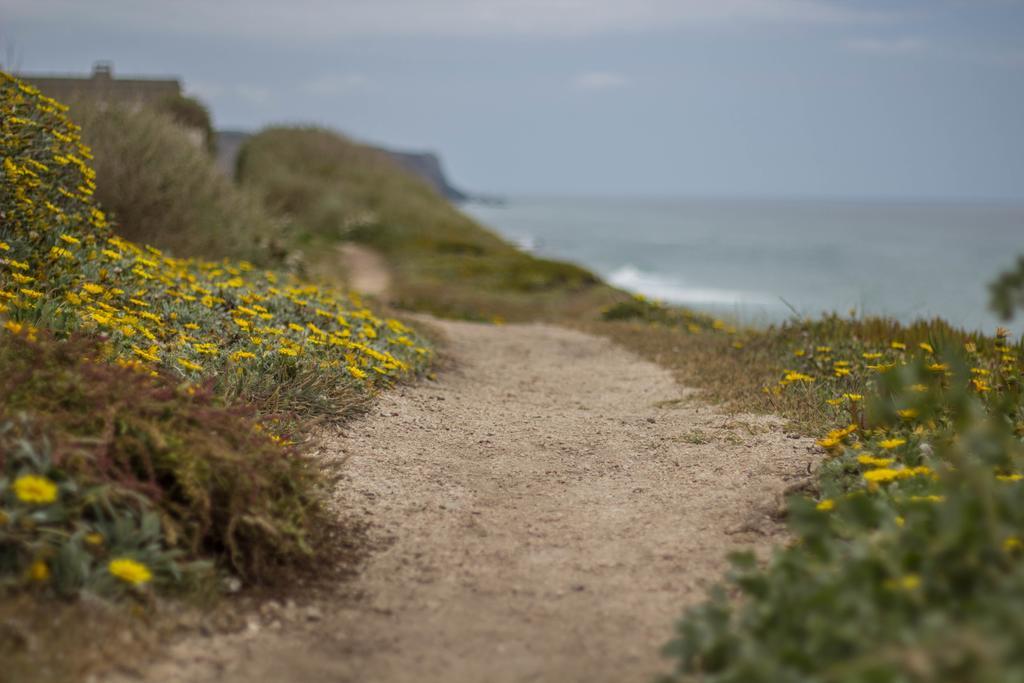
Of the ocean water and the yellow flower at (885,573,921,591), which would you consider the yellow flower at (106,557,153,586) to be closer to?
the yellow flower at (885,573,921,591)

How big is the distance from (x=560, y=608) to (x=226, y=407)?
5.73 feet

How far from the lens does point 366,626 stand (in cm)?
327

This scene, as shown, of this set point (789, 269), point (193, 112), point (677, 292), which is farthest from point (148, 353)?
point (789, 269)

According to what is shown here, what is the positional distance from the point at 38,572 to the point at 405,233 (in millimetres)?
22014

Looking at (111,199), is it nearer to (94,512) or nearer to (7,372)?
(7,372)

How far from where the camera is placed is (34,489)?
289 centimetres

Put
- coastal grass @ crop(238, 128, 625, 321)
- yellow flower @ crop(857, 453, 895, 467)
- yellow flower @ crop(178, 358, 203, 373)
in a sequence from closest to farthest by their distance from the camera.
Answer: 1. yellow flower @ crop(857, 453, 895, 467)
2. yellow flower @ crop(178, 358, 203, 373)
3. coastal grass @ crop(238, 128, 625, 321)

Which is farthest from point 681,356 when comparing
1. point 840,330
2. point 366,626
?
point 366,626

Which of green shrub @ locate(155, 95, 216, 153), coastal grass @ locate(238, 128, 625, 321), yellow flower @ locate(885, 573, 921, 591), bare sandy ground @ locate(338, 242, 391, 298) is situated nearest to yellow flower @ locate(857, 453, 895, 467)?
yellow flower @ locate(885, 573, 921, 591)

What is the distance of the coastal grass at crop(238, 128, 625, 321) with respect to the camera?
50.3 ft

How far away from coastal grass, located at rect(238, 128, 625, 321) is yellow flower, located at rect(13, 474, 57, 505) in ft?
33.5

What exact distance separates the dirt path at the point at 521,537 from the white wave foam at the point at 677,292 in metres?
17.8

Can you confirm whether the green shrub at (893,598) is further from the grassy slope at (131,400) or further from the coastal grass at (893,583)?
the grassy slope at (131,400)

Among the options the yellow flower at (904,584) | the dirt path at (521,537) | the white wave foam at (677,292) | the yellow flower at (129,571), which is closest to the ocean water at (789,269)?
the white wave foam at (677,292)
